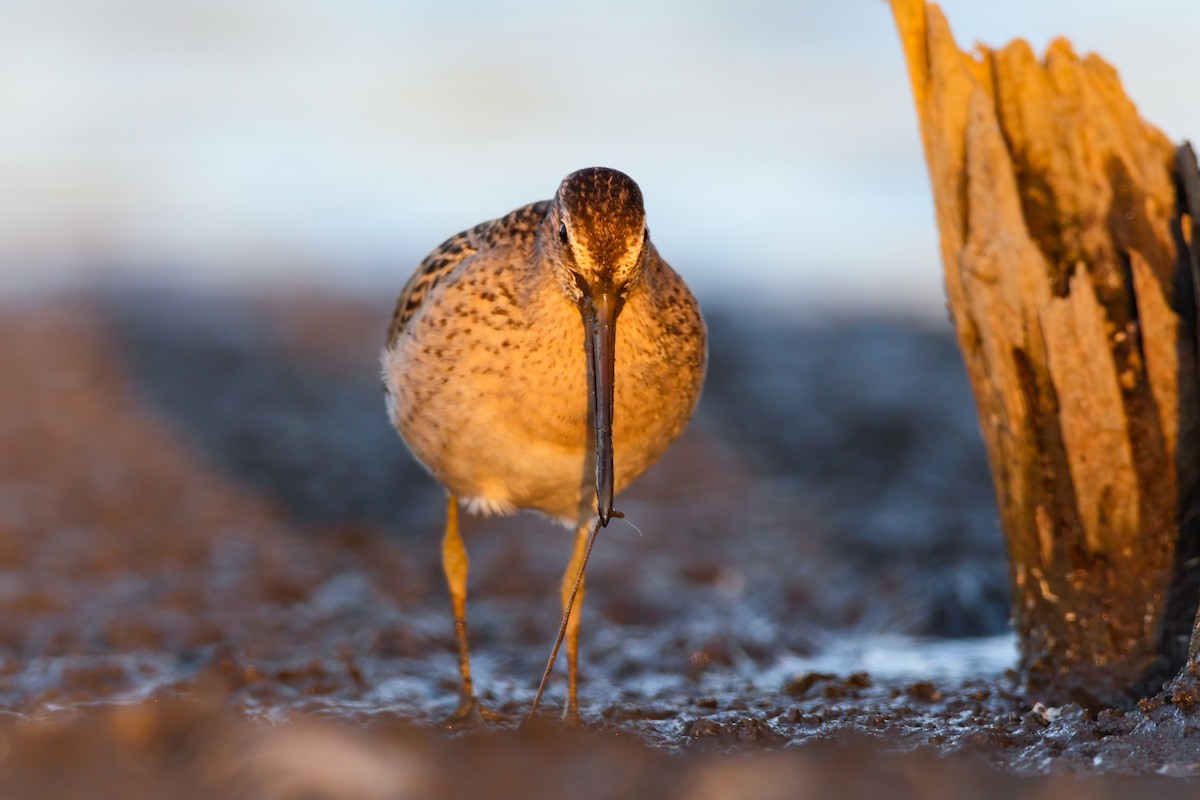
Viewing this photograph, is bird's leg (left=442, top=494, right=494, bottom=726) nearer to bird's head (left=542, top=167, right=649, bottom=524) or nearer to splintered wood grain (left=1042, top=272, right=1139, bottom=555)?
bird's head (left=542, top=167, right=649, bottom=524)

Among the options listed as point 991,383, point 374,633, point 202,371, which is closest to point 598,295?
point 991,383

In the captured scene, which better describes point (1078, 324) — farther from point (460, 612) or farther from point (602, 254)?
point (460, 612)

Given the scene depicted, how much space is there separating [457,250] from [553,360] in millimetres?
1010

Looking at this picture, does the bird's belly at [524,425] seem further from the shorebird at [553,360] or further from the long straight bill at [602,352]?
the long straight bill at [602,352]

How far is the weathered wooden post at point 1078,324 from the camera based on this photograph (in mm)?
5172

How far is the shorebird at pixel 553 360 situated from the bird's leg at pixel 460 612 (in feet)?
0.05

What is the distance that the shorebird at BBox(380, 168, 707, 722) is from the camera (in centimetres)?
488

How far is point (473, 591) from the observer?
775 cm

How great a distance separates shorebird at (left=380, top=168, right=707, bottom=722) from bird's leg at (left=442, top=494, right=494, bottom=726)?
0.6 inches

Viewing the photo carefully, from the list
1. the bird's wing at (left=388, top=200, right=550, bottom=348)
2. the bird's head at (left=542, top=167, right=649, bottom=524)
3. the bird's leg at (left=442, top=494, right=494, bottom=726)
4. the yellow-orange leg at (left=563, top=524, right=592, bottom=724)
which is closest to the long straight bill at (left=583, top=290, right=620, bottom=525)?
the bird's head at (left=542, top=167, right=649, bottom=524)

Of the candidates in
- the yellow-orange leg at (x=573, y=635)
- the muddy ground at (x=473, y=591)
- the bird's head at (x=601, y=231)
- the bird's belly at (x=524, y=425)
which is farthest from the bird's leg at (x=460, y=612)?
the bird's head at (x=601, y=231)

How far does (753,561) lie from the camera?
325 inches

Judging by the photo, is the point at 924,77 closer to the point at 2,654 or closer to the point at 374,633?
the point at 374,633

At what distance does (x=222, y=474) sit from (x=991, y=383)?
224 inches
